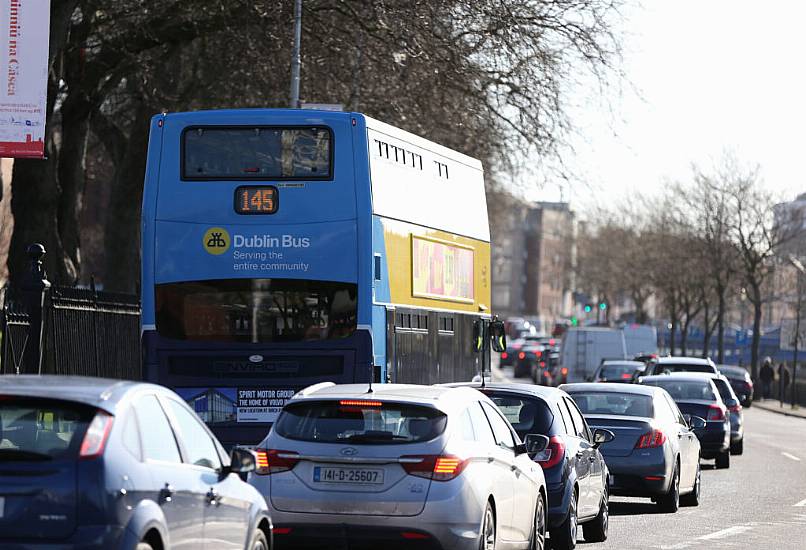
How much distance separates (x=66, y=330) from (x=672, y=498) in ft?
26.0

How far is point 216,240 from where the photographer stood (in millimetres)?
17875

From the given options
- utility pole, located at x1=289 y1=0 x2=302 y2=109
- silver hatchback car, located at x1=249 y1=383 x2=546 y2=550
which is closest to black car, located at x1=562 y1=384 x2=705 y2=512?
silver hatchback car, located at x1=249 y1=383 x2=546 y2=550

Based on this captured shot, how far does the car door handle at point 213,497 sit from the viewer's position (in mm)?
9039

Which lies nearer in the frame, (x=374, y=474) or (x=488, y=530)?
(x=374, y=474)

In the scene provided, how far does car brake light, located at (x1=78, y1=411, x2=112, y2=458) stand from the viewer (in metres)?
7.78

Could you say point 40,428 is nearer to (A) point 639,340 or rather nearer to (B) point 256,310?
(B) point 256,310

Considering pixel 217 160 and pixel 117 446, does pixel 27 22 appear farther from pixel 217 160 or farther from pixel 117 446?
pixel 117 446

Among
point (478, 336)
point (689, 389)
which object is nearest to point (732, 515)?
point (478, 336)

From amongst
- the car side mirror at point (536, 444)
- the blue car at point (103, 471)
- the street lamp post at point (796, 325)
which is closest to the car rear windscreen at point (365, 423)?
the blue car at point (103, 471)

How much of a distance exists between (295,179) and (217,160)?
2.82 feet

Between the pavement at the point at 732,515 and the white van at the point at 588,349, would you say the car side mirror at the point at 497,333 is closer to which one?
the pavement at the point at 732,515

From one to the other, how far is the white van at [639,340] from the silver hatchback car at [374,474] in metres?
47.6

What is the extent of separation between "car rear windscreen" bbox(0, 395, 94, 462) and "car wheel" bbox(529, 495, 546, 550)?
574 centimetres

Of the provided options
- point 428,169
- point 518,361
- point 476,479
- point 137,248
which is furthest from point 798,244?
point 476,479
